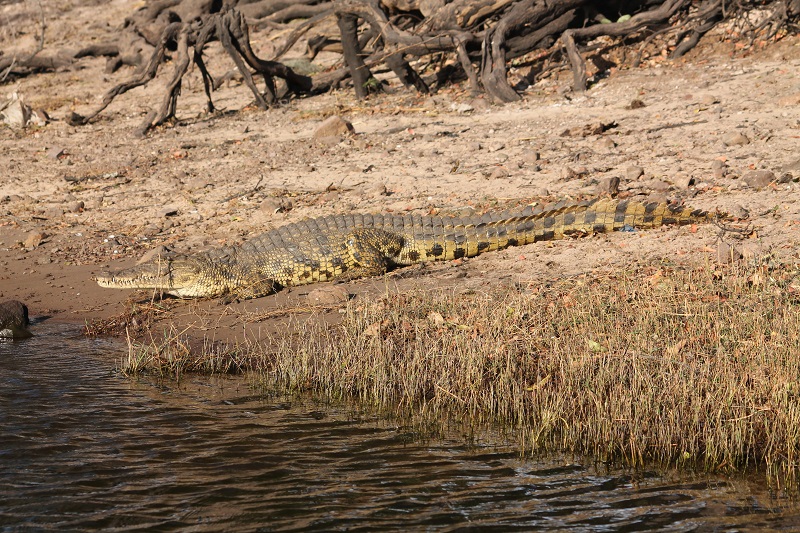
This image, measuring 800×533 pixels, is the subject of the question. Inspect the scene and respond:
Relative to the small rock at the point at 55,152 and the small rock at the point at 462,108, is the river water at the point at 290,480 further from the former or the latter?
the small rock at the point at 462,108

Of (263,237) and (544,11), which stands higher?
(544,11)

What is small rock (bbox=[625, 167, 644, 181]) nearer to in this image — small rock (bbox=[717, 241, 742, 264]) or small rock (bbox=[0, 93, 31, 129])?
small rock (bbox=[717, 241, 742, 264])

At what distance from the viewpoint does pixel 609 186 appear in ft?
28.9

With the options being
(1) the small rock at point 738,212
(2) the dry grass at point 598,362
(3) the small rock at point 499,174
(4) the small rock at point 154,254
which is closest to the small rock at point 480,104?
(3) the small rock at point 499,174

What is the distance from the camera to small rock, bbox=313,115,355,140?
11602mm

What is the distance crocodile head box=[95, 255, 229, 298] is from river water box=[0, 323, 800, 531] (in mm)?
2140

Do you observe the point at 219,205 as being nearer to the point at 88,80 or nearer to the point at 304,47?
the point at 304,47

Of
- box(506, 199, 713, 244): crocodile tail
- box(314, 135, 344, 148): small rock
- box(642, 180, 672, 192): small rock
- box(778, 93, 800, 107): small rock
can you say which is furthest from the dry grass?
box(314, 135, 344, 148): small rock

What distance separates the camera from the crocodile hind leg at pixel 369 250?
8.00 metres

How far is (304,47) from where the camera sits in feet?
54.0

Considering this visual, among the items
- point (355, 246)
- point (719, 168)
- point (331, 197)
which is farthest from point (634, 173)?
point (331, 197)

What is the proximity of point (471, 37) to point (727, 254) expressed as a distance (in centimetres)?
695

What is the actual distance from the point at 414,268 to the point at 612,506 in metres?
4.35

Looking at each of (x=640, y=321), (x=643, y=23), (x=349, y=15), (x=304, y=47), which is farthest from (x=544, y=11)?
(x=640, y=321)
